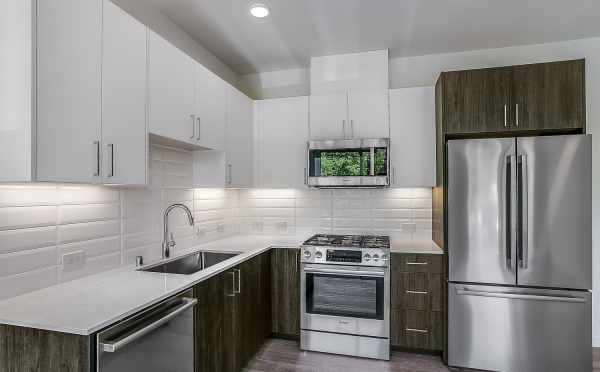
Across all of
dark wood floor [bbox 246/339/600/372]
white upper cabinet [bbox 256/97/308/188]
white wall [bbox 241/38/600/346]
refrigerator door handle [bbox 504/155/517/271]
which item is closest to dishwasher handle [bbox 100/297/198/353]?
dark wood floor [bbox 246/339/600/372]

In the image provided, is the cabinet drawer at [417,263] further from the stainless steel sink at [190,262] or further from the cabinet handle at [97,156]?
the cabinet handle at [97,156]

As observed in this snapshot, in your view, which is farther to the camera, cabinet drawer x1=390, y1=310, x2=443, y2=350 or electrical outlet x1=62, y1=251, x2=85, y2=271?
cabinet drawer x1=390, y1=310, x2=443, y2=350

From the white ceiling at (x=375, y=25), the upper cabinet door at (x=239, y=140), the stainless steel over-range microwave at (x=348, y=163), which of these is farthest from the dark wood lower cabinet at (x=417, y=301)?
the white ceiling at (x=375, y=25)

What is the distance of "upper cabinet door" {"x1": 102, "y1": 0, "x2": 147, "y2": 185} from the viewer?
1565 mm

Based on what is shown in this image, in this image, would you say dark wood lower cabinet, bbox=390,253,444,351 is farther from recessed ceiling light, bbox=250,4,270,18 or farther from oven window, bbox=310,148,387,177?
recessed ceiling light, bbox=250,4,270,18

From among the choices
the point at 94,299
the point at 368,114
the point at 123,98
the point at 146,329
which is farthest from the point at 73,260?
the point at 368,114

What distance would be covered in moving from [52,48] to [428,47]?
2.92m

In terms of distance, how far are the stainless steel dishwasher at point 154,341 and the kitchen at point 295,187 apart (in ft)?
0.03

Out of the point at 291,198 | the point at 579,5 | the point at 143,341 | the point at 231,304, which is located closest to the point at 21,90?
the point at 143,341

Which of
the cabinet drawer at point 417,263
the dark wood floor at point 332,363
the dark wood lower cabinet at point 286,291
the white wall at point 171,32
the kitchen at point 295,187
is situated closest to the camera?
the kitchen at point 295,187

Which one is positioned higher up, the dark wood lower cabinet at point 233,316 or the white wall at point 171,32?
the white wall at point 171,32

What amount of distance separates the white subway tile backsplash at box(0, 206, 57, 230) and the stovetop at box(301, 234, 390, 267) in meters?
1.78

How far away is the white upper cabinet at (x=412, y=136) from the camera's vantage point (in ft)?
9.70

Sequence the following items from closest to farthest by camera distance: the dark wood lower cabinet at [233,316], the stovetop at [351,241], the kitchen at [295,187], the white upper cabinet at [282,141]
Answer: the kitchen at [295,187] → the dark wood lower cabinet at [233,316] → the stovetop at [351,241] → the white upper cabinet at [282,141]
